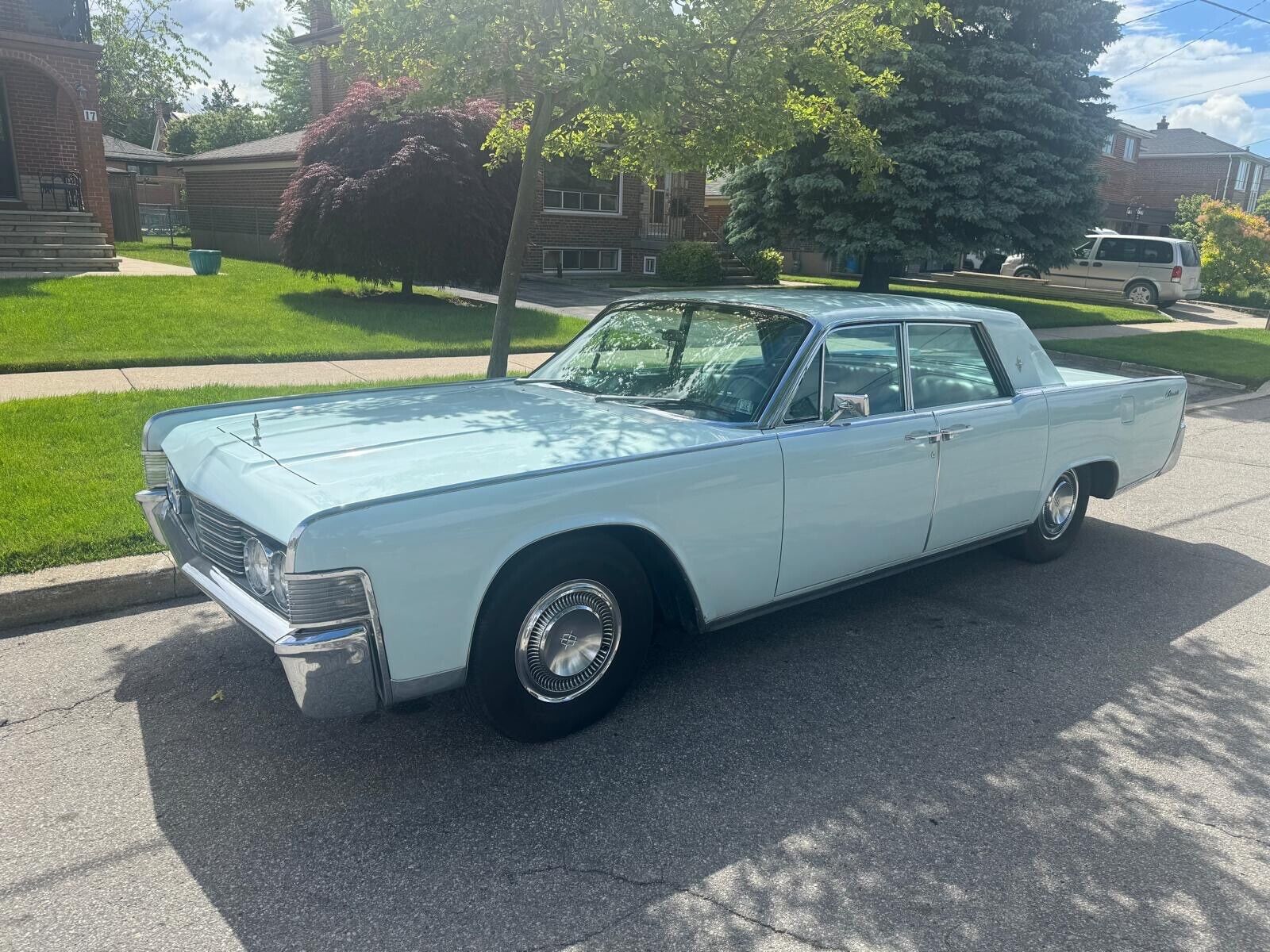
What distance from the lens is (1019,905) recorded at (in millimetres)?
2760

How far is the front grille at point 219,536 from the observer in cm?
336

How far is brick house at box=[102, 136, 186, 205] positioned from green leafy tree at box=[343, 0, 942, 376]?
1614 centimetres

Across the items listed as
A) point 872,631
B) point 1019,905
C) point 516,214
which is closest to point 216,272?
point 516,214

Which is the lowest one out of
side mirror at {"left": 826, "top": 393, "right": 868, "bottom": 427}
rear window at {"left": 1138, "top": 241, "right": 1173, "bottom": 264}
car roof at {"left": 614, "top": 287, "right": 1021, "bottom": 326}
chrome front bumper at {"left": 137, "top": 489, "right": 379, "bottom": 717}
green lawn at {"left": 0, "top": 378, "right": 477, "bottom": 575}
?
green lawn at {"left": 0, "top": 378, "right": 477, "bottom": 575}

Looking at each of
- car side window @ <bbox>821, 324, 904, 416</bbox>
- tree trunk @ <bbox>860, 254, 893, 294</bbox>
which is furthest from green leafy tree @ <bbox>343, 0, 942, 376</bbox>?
tree trunk @ <bbox>860, 254, 893, 294</bbox>

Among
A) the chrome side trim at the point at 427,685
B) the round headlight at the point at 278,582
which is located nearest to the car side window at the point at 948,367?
the chrome side trim at the point at 427,685

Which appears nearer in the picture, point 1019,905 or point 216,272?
point 1019,905

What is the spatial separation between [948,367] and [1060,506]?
1.40 meters

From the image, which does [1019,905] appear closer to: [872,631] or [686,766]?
[686,766]

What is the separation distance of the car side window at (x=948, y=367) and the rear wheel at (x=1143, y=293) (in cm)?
2321

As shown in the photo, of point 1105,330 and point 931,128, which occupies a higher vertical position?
point 931,128

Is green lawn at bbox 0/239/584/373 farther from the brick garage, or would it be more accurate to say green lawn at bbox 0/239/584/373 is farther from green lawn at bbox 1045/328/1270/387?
green lawn at bbox 1045/328/1270/387

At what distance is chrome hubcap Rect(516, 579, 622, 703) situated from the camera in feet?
11.0

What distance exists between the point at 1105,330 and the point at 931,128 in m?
5.23
